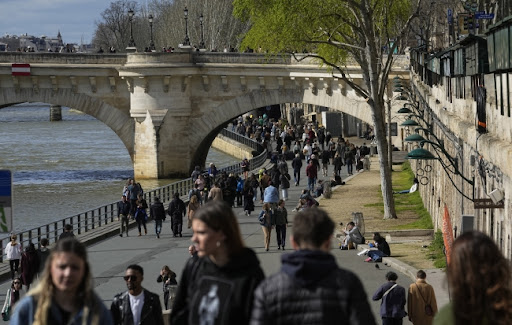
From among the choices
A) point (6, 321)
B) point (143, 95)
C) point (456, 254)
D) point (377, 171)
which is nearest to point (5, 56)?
point (143, 95)

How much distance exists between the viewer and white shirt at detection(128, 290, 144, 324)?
8.32 meters

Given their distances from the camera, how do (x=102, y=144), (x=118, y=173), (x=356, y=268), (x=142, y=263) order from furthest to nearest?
(x=102, y=144) → (x=118, y=173) → (x=142, y=263) → (x=356, y=268)

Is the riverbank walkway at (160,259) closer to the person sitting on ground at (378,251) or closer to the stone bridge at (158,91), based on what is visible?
the person sitting on ground at (378,251)

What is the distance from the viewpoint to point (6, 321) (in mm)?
16734

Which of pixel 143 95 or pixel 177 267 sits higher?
pixel 143 95

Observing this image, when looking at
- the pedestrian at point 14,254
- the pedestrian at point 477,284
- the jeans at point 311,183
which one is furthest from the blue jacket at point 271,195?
the pedestrian at point 477,284

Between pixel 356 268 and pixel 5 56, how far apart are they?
Result: 102 feet

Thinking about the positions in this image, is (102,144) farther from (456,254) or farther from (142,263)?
(456,254)

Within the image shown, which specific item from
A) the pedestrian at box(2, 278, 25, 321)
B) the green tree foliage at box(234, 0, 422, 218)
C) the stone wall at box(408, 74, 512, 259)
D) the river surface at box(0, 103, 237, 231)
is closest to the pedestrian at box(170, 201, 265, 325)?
the stone wall at box(408, 74, 512, 259)

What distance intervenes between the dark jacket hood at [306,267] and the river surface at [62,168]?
32.3m

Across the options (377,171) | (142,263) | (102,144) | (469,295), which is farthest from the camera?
(102,144)

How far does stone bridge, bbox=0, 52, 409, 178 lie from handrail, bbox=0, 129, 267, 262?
9.12 ft

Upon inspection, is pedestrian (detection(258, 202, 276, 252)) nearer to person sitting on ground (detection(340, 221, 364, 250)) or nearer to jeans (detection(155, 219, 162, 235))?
person sitting on ground (detection(340, 221, 364, 250))

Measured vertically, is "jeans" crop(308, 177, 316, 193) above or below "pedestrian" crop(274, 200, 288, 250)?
above
